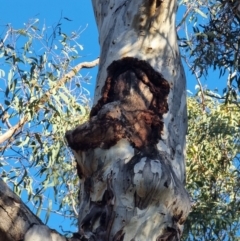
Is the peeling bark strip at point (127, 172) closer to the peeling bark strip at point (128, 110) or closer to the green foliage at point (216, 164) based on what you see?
the peeling bark strip at point (128, 110)

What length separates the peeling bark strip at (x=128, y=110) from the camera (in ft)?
6.89

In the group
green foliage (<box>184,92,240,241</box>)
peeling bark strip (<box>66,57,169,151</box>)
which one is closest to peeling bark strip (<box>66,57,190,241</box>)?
peeling bark strip (<box>66,57,169,151</box>)

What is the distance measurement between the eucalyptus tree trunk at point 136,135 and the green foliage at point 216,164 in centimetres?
247

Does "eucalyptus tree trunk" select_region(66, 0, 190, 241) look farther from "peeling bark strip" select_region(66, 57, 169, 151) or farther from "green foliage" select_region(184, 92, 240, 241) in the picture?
"green foliage" select_region(184, 92, 240, 241)

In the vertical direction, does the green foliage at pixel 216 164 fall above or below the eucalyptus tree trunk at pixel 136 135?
above

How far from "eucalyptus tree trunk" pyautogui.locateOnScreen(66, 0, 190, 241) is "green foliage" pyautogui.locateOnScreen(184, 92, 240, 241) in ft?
8.09

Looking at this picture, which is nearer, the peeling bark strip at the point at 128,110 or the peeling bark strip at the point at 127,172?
the peeling bark strip at the point at 127,172

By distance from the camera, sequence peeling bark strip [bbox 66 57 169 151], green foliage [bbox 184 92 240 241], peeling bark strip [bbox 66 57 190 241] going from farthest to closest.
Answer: green foliage [bbox 184 92 240 241]
peeling bark strip [bbox 66 57 169 151]
peeling bark strip [bbox 66 57 190 241]

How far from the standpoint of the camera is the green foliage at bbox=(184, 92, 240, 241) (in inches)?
196

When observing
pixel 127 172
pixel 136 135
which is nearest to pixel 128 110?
pixel 136 135

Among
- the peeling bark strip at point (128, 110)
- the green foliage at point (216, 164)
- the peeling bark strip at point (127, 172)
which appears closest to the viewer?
the peeling bark strip at point (127, 172)

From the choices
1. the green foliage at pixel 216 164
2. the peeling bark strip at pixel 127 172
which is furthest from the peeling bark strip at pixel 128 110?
the green foliage at pixel 216 164

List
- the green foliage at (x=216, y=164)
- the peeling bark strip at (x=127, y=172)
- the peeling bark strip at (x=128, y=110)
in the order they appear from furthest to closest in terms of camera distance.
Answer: the green foliage at (x=216, y=164)
the peeling bark strip at (x=128, y=110)
the peeling bark strip at (x=127, y=172)

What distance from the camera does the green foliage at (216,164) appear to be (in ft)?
16.3
